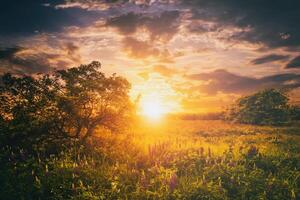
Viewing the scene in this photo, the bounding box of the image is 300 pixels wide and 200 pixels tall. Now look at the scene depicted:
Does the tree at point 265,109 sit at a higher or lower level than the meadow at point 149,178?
higher

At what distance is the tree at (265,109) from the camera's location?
3897cm

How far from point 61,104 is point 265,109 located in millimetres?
33221

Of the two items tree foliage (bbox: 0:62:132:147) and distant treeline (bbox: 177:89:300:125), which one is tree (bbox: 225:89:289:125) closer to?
distant treeline (bbox: 177:89:300:125)

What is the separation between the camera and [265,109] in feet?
131

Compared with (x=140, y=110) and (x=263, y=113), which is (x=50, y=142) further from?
(x=263, y=113)

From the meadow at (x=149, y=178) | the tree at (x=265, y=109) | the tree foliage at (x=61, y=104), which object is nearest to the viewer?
the meadow at (x=149, y=178)

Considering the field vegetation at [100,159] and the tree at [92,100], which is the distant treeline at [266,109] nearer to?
the field vegetation at [100,159]

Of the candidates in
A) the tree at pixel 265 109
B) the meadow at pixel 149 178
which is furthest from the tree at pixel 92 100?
the tree at pixel 265 109

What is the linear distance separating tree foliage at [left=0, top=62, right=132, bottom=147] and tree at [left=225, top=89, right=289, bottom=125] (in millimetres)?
28645

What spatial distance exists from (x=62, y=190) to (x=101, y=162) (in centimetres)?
339

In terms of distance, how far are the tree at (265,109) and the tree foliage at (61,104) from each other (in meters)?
28.6

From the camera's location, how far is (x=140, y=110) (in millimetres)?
16188

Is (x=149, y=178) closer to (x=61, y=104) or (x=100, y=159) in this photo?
(x=100, y=159)

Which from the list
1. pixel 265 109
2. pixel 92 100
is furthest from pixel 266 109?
pixel 92 100
